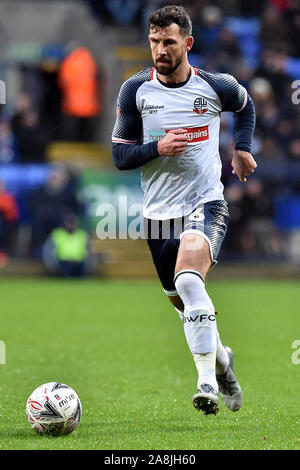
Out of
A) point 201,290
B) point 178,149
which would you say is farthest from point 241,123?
point 201,290

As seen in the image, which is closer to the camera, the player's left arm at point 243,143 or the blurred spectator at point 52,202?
the player's left arm at point 243,143

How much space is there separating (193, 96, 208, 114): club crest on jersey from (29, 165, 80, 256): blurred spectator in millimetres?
12899

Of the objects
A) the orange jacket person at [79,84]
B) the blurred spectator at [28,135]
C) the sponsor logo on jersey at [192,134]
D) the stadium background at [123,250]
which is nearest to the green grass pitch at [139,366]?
the stadium background at [123,250]

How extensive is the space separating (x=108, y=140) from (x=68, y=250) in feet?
18.5

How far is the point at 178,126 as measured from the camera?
6.58 m

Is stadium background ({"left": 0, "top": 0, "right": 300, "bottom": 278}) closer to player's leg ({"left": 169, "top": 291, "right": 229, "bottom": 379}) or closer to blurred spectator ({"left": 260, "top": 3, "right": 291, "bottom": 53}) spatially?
blurred spectator ({"left": 260, "top": 3, "right": 291, "bottom": 53})

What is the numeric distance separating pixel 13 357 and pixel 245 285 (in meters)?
9.83

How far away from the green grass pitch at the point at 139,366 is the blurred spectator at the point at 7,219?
2117 millimetres

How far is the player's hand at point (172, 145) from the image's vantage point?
6230mm

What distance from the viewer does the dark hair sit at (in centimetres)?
636

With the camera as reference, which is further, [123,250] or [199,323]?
[123,250]

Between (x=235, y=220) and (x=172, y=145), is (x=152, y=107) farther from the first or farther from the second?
(x=235, y=220)

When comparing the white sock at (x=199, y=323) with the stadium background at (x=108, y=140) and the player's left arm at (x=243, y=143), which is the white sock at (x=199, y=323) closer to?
the player's left arm at (x=243, y=143)

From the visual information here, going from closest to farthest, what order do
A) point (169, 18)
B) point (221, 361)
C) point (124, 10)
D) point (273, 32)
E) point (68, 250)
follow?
point (169, 18), point (221, 361), point (68, 250), point (273, 32), point (124, 10)
